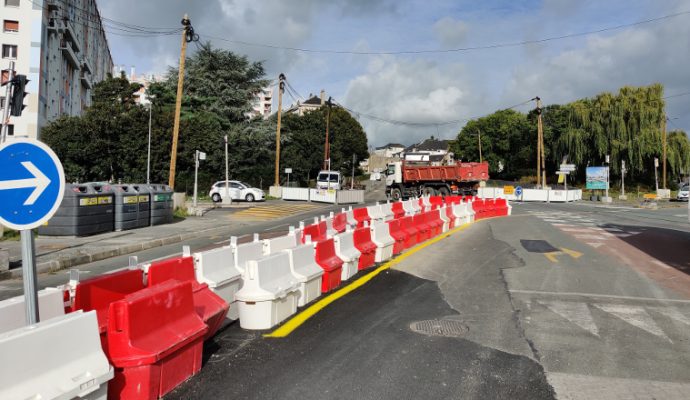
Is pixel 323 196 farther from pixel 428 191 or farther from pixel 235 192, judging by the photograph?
pixel 428 191

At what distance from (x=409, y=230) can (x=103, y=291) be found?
9.24m

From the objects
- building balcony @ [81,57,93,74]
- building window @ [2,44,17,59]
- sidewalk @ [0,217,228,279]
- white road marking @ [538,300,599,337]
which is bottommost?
white road marking @ [538,300,599,337]

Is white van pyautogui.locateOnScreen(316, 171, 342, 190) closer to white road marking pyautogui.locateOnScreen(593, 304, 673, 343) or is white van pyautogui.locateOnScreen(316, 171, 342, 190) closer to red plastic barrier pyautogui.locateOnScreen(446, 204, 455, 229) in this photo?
red plastic barrier pyautogui.locateOnScreen(446, 204, 455, 229)

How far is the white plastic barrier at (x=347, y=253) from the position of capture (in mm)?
8682

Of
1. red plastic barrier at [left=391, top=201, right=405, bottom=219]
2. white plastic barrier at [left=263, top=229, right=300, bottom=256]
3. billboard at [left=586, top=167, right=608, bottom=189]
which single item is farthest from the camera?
billboard at [left=586, top=167, right=608, bottom=189]

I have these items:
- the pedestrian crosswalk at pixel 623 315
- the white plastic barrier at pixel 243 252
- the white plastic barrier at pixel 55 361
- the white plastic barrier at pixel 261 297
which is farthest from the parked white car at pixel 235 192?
the white plastic barrier at pixel 55 361

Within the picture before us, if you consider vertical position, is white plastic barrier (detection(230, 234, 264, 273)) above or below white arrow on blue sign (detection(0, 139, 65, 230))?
below

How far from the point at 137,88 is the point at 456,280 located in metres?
64.2

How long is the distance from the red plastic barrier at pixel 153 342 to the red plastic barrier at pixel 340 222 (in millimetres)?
10314

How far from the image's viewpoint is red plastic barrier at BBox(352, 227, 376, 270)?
31.8 ft

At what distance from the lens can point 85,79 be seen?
73812 mm

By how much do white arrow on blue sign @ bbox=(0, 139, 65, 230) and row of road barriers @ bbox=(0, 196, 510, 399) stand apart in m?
0.67

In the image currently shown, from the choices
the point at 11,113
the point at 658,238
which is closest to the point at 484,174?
the point at 658,238

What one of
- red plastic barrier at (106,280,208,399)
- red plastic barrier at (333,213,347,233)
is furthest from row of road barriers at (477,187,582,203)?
red plastic barrier at (106,280,208,399)
